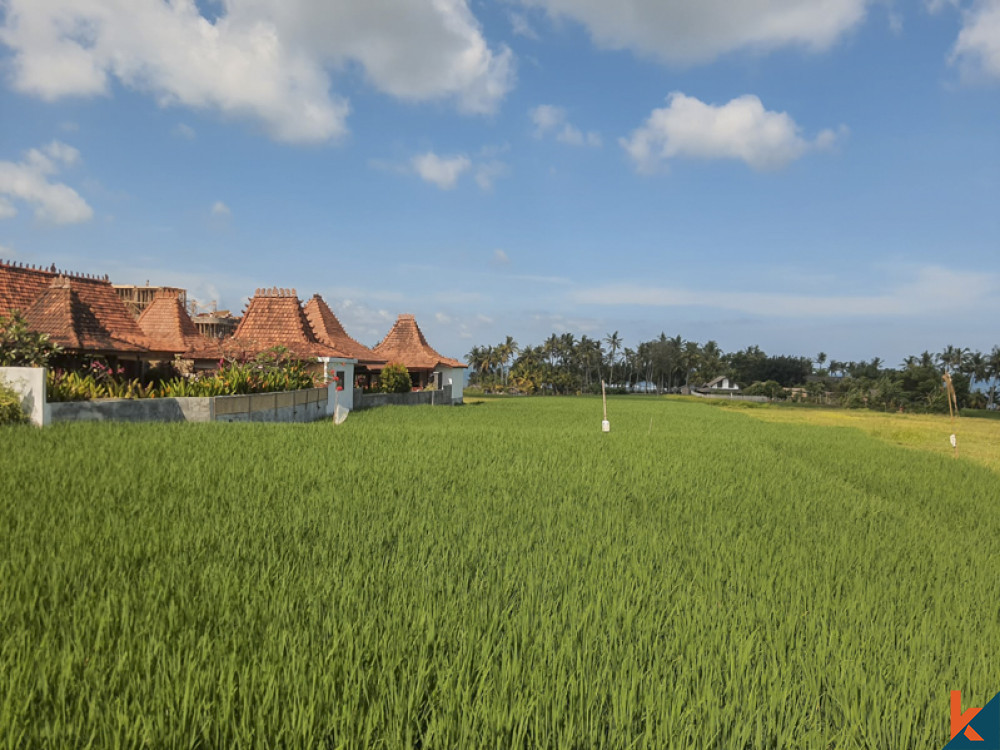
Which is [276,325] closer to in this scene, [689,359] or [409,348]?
[409,348]

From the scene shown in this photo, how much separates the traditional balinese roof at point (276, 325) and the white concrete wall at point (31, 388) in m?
11.6

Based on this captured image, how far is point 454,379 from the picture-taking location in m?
37.4

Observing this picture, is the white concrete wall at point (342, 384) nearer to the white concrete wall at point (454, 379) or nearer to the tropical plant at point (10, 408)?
the tropical plant at point (10, 408)

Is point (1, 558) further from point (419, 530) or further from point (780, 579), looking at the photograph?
point (780, 579)

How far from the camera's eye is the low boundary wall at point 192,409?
11058 millimetres

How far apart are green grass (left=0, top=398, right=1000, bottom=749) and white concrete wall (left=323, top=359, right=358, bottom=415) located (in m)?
13.3

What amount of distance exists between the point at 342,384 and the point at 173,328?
6450mm

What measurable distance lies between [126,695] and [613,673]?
6.80ft

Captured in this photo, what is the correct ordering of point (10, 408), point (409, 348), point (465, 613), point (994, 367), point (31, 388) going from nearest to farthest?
point (465, 613)
point (10, 408)
point (31, 388)
point (409, 348)
point (994, 367)

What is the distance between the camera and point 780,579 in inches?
174

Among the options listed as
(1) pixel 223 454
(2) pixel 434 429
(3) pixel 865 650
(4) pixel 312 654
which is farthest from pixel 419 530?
(2) pixel 434 429

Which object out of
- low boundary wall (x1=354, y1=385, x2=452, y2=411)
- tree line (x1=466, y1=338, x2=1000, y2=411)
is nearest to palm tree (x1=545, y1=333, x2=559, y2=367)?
tree line (x1=466, y1=338, x2=1000, y2=411)

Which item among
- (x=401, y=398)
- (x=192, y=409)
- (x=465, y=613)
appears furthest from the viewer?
(x=401, y=398)

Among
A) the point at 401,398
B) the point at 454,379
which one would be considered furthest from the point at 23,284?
the point at 454,379
